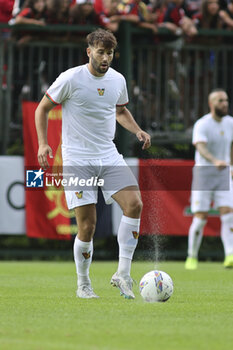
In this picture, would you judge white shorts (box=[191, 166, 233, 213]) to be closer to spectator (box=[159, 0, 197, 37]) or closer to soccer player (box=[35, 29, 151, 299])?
spectator (box=[159, 0, 197, 37])

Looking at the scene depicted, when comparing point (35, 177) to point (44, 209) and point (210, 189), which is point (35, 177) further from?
point (44, 209)

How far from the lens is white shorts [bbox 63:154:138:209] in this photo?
7.08 meters

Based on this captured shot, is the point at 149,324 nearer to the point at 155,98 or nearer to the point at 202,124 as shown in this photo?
the point at 202,124

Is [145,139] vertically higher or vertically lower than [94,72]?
lower

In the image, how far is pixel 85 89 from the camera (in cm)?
711

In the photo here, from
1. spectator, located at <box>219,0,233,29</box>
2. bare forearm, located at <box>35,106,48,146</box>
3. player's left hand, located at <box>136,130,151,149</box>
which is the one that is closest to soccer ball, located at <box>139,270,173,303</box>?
player's left hand, located at <box>136,130,151,149</box>

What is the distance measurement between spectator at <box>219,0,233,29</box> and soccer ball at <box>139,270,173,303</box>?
27.3 ft

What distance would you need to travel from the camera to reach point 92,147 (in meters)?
7.18

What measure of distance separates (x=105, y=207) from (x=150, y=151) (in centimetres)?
127

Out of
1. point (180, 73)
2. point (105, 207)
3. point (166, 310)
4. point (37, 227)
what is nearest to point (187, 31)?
point (180, 73)

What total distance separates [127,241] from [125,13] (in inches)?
291

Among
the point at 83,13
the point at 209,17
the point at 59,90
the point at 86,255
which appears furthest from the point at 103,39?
the point at 209,17

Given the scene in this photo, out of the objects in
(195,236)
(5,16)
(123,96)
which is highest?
(5,16)

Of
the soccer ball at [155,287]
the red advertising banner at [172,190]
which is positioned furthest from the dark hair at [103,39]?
the red advertising banner at [172,190]
